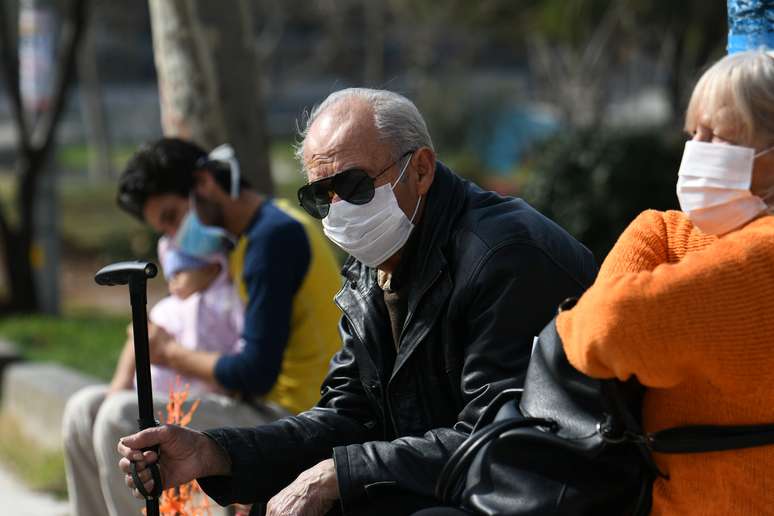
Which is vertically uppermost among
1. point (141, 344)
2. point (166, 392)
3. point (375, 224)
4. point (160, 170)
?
point (375, 224)

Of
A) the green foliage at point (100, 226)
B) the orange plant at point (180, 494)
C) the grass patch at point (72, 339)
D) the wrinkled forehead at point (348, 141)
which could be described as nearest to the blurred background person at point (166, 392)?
the orange plant at point (180, 494)

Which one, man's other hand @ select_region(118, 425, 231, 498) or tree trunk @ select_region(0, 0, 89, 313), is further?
tree trunk @ select_region(0, 0, 89, 313)

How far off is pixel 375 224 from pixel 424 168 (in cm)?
19

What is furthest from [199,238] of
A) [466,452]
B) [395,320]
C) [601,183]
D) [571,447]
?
[601,183]

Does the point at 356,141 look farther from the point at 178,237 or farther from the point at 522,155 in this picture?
the point at 522,155

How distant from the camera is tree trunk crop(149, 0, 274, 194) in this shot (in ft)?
18.1

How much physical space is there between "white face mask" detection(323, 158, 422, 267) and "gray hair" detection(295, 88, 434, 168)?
53 mm

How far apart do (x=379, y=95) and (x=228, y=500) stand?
3.44ft

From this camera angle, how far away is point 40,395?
640 centimetres

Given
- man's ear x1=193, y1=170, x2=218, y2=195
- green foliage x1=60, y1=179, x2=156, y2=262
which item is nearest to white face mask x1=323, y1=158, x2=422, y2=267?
man's ear x1=193, y1=170, x2=218, y2=195

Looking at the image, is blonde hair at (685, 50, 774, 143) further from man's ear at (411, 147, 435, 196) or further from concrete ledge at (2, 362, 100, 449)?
concrete ledge at (2, 362, 100, 449)

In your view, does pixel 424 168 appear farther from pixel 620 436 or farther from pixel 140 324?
pixel 620 436

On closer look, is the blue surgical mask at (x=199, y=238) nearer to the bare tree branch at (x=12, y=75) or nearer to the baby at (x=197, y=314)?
the baby at (x=197, y=314)

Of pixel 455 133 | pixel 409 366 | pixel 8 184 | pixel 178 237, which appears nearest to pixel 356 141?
pixel 409 366
